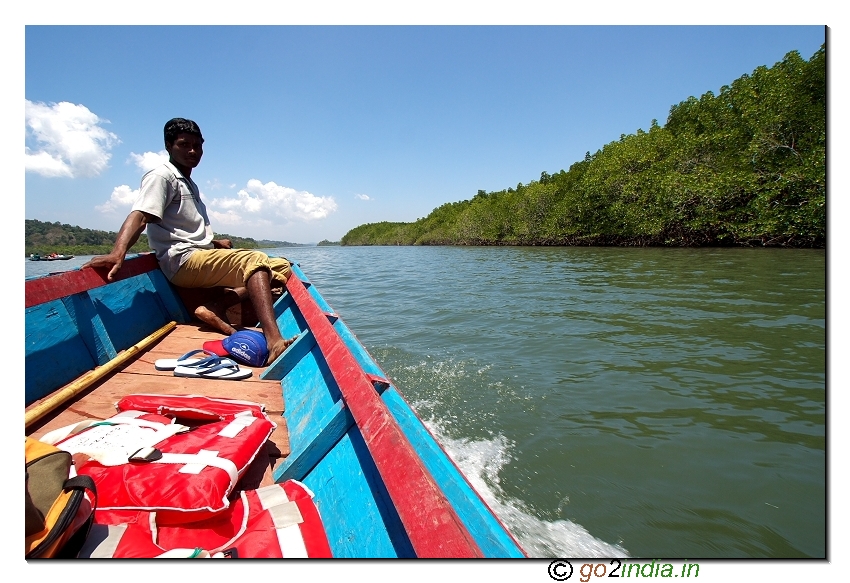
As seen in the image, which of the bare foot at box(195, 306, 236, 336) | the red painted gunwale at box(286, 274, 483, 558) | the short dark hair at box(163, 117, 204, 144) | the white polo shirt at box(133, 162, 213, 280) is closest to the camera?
the red painted gunwale at box(286, 274, 483, 558)

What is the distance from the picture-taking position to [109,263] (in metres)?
2.44

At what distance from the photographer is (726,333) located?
464 centimetres

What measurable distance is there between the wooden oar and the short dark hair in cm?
145

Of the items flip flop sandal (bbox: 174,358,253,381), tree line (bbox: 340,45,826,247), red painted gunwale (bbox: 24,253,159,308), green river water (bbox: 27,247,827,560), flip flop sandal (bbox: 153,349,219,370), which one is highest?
tree line (bbox: 340,45,826,247)

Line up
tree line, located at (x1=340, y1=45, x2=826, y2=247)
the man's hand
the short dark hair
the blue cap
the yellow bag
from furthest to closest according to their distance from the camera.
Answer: tree line, located at (x1=340, y1=45, x2=826, y2=247) < the short dark hair < the blue cap < the man's hand < the yellow bag

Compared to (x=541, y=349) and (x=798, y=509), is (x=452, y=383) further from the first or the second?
(x=798, y=509)

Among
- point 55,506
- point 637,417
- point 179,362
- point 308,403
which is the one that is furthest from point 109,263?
point 637,417

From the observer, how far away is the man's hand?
2.38 metres

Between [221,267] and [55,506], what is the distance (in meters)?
2.18

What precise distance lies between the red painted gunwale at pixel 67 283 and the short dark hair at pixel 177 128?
0.96 metres

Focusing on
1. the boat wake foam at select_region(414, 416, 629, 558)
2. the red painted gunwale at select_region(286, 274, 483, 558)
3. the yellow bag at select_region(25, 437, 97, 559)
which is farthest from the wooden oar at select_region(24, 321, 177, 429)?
the boat wake foam at select_region(414, 416, 629, 558)

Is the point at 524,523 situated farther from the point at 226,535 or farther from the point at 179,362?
the point at 179,362

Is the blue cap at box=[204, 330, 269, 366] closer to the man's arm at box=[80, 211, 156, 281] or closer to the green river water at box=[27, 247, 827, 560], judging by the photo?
the man's arm at box=[80, 211, 156, 281]

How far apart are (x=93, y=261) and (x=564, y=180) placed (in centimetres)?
4139
